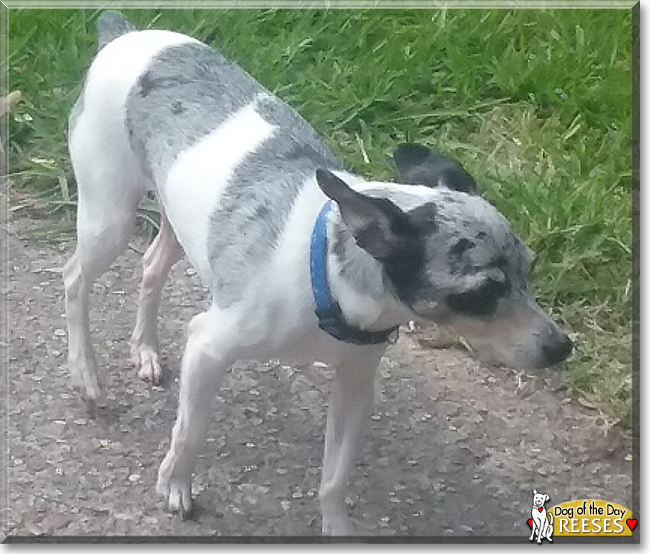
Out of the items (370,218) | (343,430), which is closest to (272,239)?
(370,218)

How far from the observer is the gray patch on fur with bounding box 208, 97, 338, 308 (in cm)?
260

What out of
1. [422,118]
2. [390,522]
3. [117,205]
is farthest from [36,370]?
[422,118]

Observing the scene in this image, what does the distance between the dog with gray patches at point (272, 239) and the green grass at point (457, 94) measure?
4.73 feet

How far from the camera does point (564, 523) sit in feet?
9.67

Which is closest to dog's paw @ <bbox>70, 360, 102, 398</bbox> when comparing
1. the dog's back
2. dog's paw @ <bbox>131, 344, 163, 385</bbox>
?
dog's paw @ <bbox>131, 344, 163, 385</bbox>

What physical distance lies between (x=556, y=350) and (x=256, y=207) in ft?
2.62

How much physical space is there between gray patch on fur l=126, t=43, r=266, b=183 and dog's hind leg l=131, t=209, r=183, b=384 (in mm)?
525

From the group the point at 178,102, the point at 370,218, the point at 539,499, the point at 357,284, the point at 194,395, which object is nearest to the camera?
the point at 370,218

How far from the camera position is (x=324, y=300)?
2.44 meters

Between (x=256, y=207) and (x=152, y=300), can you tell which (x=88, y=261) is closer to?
(x=152, y=300)

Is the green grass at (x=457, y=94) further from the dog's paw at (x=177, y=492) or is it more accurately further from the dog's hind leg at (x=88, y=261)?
the dog's paw at (x=177, y=492)

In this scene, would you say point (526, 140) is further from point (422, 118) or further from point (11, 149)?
point (11, 149)

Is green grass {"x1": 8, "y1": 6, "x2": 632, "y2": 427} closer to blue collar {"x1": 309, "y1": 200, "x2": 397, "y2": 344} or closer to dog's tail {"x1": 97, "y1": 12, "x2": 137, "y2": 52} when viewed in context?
dog's tail {"x1": 97, "y1": 12, "x2": 137, "y2": 52}

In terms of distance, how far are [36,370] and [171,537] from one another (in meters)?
0.93
